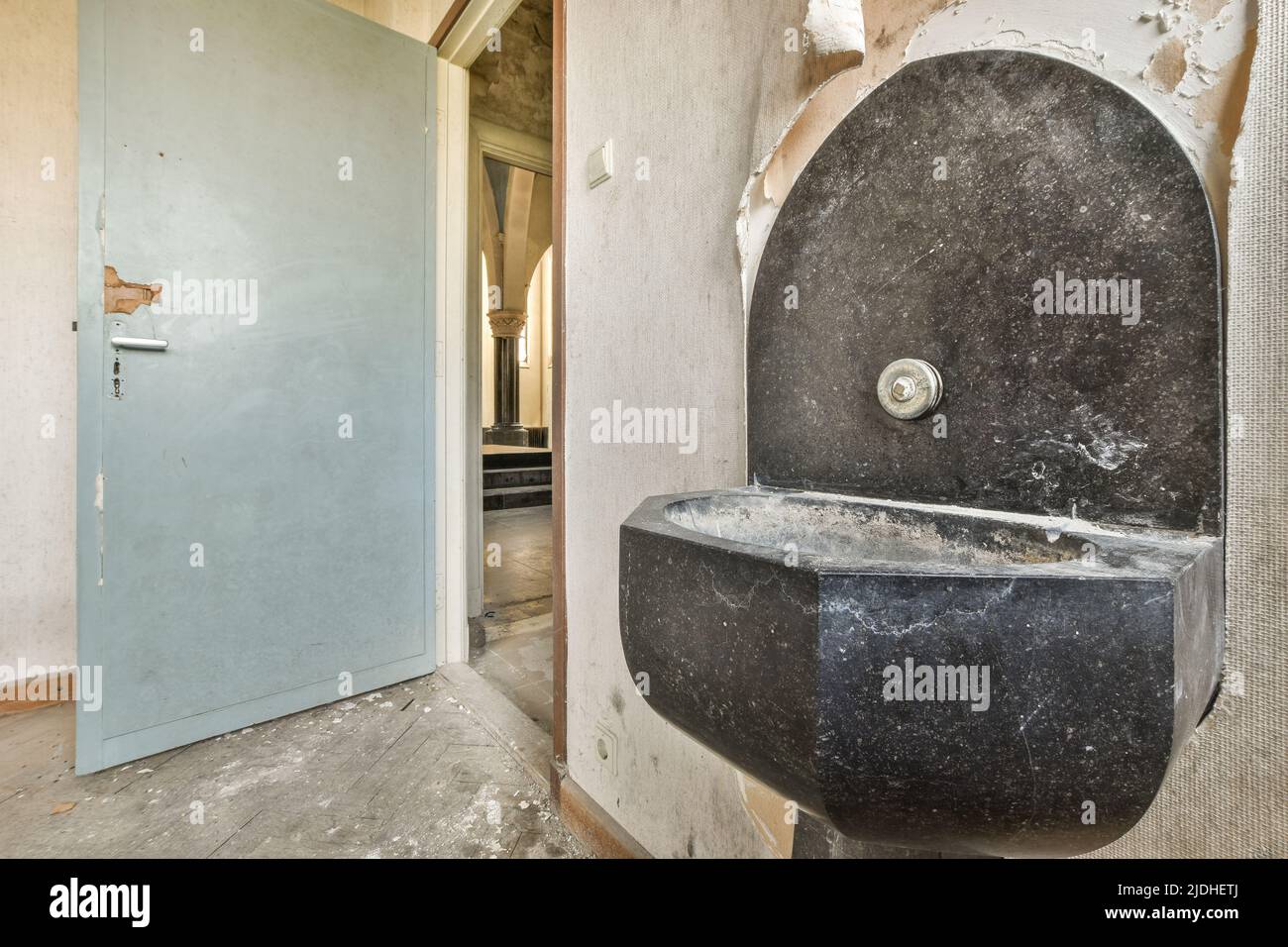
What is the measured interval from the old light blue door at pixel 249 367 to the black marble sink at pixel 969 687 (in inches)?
75.4

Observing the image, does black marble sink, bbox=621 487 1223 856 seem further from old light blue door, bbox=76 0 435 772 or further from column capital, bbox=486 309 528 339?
column capital, bbox=486 309 528 339

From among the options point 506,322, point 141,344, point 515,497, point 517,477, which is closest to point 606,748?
point 141,344

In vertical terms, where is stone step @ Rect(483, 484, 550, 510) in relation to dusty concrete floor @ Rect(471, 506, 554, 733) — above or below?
above

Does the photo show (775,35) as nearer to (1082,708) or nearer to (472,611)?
(1082,708)

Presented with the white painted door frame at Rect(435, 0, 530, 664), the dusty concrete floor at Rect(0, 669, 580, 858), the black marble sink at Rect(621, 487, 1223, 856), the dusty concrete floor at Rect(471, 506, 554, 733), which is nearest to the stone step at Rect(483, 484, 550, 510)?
the dusty concrete floor at Rect(471, 506, 554, 733)

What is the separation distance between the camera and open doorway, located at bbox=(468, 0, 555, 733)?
238cm

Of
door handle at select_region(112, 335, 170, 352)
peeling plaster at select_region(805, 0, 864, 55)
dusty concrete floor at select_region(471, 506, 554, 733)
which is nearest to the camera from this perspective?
peeling plaster at select_region(805, 0, 864, 55)

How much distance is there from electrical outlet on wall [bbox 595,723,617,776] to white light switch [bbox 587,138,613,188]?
1.31 metres

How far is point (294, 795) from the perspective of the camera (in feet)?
4.76

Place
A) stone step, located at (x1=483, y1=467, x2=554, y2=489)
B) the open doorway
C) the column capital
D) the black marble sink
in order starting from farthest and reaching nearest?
the column capital → stone step, located at (x1=483, y1=467, x2=554, y2=489) → the open doorway → the black marble sink

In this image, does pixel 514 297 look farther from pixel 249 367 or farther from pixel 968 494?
pixel 968 494

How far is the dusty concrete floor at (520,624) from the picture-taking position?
2113mm

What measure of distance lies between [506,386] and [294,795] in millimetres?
8961

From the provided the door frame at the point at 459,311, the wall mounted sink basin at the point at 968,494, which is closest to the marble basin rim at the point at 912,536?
the wall mounted sink basin at the point at 968,494
